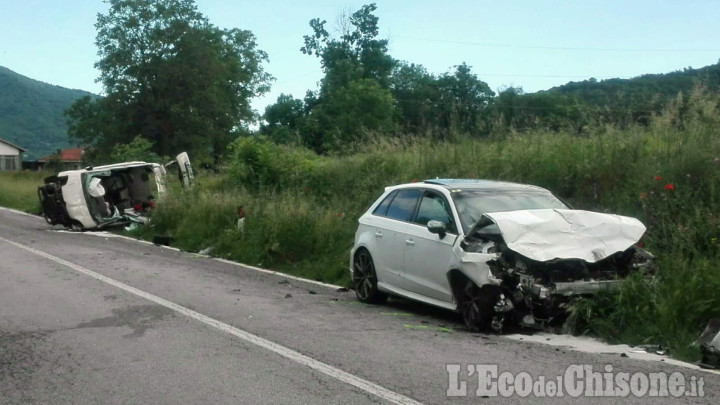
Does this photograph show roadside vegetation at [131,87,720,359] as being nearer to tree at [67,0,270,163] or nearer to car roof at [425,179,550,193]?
car roof at [425,179,550,193]

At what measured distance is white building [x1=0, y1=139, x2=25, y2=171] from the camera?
130 metres

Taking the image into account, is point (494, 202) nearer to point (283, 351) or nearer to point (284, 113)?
point (283, 351)

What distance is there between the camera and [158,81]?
224 feet

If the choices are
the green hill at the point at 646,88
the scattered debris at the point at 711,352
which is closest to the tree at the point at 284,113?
the green hill at the point at 646,88

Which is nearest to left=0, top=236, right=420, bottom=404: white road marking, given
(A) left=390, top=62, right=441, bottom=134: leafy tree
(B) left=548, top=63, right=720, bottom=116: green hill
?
(B) left=548, top=63, right=720, bottom=116: green hill

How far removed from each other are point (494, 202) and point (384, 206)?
6.04 feet

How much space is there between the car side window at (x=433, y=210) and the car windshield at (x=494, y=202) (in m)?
0.16

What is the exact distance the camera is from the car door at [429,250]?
10773mm

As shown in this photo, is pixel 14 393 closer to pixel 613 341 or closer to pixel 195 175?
pixel 613 341

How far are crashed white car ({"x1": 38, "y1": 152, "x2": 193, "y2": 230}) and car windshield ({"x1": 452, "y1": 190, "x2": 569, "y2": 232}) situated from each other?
56.8 ft

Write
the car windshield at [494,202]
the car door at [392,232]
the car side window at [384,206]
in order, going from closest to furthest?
the car windshield at [494,202]
the car door at [392,232]
the car side window at [384,206]

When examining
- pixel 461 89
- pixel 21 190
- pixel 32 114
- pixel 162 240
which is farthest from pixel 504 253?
pixel 32 114

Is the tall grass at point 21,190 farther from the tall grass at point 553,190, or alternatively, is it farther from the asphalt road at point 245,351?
the asphalt road at point 245,351

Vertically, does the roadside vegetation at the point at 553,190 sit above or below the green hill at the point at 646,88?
below
